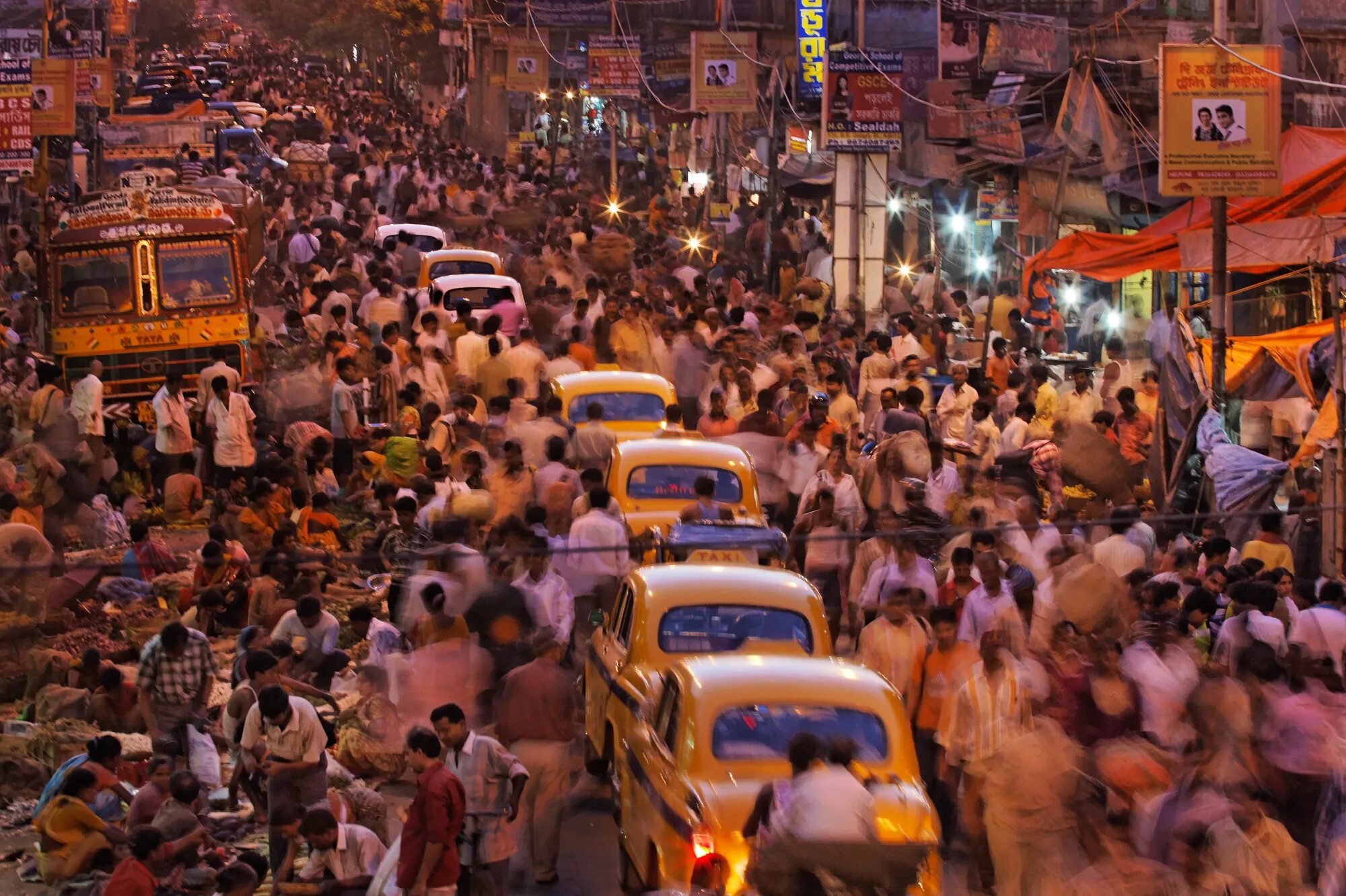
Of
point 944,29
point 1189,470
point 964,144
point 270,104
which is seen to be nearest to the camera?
point 1189,470

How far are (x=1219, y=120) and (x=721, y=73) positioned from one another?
18241 millimetres

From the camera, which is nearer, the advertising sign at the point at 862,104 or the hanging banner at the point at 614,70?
the advertising sign at the point at 862,104

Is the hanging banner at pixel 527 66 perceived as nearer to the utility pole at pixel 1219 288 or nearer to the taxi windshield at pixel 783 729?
the utility pole at pixel 1219 288

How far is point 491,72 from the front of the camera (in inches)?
2532

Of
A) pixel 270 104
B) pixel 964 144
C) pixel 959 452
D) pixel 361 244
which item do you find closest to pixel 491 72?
pixel 270 104

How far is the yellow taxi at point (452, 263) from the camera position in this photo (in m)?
24.2

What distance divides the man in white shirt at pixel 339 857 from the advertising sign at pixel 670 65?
127 feet

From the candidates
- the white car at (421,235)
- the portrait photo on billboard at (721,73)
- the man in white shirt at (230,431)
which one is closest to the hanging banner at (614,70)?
the portrait photo on billboard at (721,73)

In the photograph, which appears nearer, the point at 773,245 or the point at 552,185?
the point at 773,245

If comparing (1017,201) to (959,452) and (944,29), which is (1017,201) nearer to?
(944,29)

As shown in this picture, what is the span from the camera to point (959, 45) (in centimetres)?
2602

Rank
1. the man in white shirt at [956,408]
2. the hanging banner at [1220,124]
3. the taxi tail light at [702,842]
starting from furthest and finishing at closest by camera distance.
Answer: the man in white shirt at [956,408] → the hanging banner at [1220,124] → the taxi tail light at [702,842]

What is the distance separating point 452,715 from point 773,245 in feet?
79.3

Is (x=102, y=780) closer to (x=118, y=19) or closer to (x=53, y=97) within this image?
(x=53, y=97)
